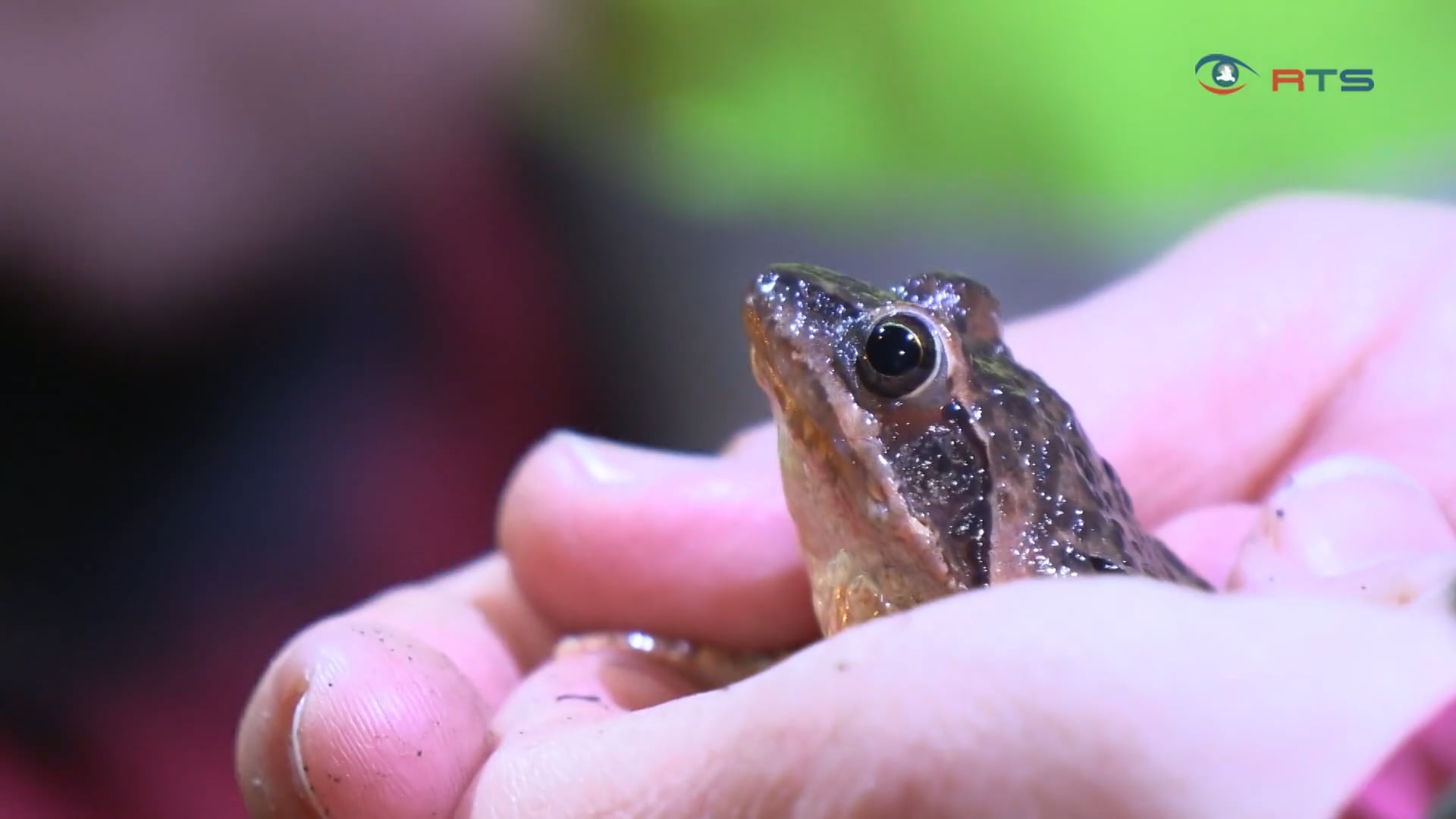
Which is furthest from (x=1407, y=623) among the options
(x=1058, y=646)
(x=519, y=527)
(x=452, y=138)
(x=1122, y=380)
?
(x=452, y=138)

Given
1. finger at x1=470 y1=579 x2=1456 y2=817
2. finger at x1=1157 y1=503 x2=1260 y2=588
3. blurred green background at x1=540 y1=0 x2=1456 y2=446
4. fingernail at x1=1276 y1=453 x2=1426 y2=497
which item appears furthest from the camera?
blurred green background at x1=540 y1=0 x2=1456 y2=446

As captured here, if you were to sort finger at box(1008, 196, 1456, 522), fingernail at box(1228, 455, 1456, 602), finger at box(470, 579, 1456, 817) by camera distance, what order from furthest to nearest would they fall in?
finger at box(1008, 196, 1456, 522), fingernail at box(1228, 455, 1456, 602), finger at box(470, 579, 1456, 817)

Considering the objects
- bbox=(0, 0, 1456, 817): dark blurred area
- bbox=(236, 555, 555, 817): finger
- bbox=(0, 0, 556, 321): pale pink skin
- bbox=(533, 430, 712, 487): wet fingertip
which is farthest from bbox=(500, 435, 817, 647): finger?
bbox=(0, 0, 556, 321): pale pink skin

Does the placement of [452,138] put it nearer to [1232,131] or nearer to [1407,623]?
[1232,131]

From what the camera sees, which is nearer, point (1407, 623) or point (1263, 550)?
point (1407, 623)

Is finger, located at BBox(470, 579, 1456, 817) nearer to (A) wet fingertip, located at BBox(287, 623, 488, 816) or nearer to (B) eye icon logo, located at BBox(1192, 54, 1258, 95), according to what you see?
(A) wet fingertip, located at BBox(287, 623, 488, 816)

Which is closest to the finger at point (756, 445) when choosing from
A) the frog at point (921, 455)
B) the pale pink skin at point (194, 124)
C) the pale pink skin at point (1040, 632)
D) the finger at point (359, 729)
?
the pale pink skin at point (1040, 632)
